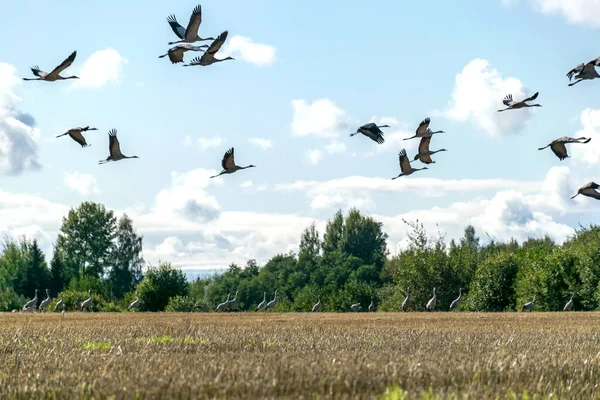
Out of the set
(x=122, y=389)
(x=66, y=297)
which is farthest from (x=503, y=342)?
(x=66, y=297)

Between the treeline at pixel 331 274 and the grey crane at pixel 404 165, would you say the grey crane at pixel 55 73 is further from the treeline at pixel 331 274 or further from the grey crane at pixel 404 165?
the treeline at pixel 331 274

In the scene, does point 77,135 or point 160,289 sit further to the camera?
point 160,289

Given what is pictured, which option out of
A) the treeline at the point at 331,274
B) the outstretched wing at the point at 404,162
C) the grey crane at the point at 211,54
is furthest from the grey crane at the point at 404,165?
the treeline at the point at 331,274

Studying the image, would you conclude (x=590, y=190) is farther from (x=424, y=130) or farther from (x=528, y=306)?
(x=528, y=306)

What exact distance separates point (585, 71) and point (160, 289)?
38.8 meters

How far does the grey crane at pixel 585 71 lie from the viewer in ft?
78.2

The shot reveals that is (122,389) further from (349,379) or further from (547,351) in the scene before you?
(547,351)

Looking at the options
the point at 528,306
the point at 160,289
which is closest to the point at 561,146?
the point at 528,306

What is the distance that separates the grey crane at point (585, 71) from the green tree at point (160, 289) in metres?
37.7

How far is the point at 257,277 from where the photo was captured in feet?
396

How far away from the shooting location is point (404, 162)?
98.9ft

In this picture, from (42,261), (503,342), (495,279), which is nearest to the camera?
(503,342)

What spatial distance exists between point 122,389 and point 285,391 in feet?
7.26

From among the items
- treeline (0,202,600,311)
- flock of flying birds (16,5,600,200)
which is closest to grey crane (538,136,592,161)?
flock of flying birds (16,5,600,200)
